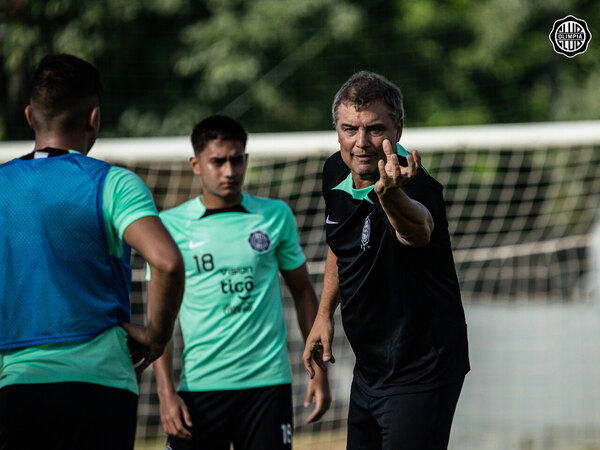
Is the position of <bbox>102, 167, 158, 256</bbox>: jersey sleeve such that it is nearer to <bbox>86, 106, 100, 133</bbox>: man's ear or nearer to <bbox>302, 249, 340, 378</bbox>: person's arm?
<bbox>86, 106, 100, 133</bbox>: man's ear

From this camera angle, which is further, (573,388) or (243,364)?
(573,388)

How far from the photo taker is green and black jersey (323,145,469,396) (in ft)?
10.5

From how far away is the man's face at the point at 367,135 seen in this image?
3.19m

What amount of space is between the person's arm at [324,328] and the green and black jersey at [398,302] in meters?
0.19

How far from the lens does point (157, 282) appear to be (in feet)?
9.50

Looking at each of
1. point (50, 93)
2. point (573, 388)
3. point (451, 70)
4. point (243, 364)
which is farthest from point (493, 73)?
point (50, 93)

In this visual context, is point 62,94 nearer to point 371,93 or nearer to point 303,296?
point 371,93

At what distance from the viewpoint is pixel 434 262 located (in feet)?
10.6

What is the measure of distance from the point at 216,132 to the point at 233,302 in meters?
0.95

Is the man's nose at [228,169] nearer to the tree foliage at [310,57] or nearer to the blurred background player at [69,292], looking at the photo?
the blurred background player at [69,292]

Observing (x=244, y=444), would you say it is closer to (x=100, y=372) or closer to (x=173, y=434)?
(x=173, y=434)

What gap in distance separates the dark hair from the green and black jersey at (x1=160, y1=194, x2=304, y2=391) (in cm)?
131

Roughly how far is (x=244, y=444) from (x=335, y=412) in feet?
14.7
